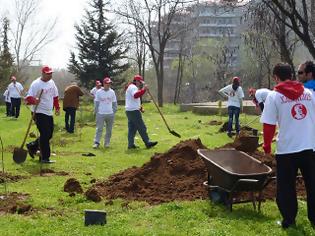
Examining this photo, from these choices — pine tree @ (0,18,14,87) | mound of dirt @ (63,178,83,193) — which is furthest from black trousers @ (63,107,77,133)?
pine tree @ (0,18,14,87)

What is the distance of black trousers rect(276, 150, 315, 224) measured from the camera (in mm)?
6016

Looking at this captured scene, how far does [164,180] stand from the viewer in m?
8.67

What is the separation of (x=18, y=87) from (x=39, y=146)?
15.4 metres

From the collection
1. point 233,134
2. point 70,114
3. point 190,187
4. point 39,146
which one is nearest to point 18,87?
point 70,114

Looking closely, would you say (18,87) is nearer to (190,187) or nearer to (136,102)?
(136,102)

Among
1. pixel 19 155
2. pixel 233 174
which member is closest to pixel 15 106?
pixel 19 155

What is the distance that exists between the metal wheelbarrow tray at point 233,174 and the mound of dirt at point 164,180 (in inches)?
25.0

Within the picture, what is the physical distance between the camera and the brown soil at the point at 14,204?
23.5 ft

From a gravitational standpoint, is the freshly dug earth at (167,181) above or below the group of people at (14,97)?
below

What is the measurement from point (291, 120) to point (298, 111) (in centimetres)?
13

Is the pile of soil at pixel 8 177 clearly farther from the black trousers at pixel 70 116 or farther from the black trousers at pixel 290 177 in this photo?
the black trousers at pixel 70 116

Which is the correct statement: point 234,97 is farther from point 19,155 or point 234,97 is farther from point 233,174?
point 233,174

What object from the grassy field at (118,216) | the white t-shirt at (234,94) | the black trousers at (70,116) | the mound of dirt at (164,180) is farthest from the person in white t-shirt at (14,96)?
the mound of dirt at (164,180)

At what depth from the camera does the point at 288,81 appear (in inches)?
240
